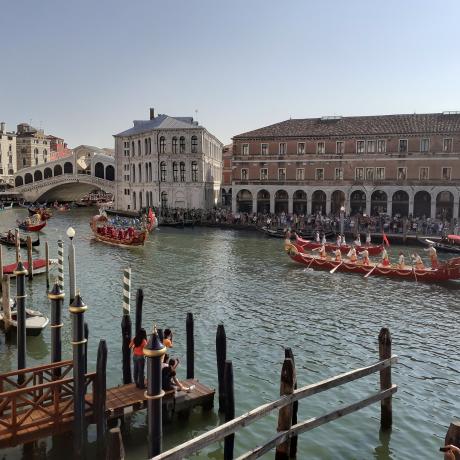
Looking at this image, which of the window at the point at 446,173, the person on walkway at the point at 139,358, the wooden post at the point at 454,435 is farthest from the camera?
the window at the point at 446,173

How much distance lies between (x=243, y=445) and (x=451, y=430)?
3894 mm

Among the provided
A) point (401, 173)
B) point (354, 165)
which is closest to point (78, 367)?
point (401, 173)

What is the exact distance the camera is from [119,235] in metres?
34.9

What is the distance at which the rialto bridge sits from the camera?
7238 cm

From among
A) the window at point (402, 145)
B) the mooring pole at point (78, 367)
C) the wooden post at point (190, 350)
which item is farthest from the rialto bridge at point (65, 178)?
the mooring pole at point (78, 367)

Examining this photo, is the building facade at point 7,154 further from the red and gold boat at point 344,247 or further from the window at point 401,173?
the red and gold boat at point 344,247

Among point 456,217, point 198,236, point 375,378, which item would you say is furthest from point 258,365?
point 456,217

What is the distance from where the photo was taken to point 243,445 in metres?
9.40

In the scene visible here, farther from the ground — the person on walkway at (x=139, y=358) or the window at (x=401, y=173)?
the window at (x=401, y=173)

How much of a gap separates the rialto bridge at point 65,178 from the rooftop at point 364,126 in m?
31.2

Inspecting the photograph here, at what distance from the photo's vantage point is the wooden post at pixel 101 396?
8711 millimetres

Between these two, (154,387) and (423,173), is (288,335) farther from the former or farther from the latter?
(423,173)

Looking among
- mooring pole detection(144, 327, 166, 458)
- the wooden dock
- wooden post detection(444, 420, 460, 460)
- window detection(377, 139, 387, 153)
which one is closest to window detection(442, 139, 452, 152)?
window detection(377, 139, 387, 153)

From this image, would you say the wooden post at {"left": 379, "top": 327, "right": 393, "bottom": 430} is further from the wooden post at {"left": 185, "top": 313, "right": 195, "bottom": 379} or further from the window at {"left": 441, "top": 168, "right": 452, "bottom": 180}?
the window at {"left": 441, "top": 168, "right": 452, "bottom": 180}
